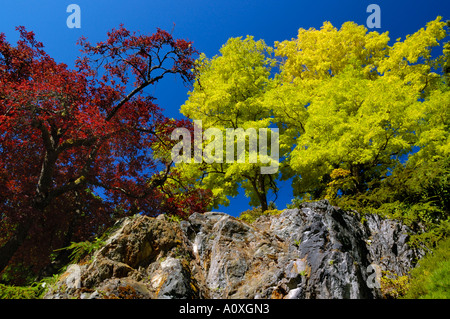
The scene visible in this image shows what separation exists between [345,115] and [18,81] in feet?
40.1

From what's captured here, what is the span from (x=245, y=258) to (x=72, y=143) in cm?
590

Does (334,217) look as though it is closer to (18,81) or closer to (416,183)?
(416,183)

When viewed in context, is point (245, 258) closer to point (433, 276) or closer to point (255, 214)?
point (433, 276)

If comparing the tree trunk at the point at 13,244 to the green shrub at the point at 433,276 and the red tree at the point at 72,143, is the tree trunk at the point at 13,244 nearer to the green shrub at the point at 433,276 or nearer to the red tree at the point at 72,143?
the red tree at the point at 72,143

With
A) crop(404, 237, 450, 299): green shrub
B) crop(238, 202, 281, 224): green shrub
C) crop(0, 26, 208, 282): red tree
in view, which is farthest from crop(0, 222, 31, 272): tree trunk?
crop(404, 237, 450, 299): green shrub

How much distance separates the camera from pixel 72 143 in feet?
29.4

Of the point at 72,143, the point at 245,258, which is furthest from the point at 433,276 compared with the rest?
the point at 72,143

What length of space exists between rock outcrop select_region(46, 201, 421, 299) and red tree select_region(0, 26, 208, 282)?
186 centimetres

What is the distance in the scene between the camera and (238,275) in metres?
6.77

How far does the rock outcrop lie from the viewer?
595cm

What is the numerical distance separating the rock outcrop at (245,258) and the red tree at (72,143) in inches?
73.2

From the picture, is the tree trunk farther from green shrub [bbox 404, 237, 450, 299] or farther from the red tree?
green shrub [bbox 404, 237, 450, 299]
